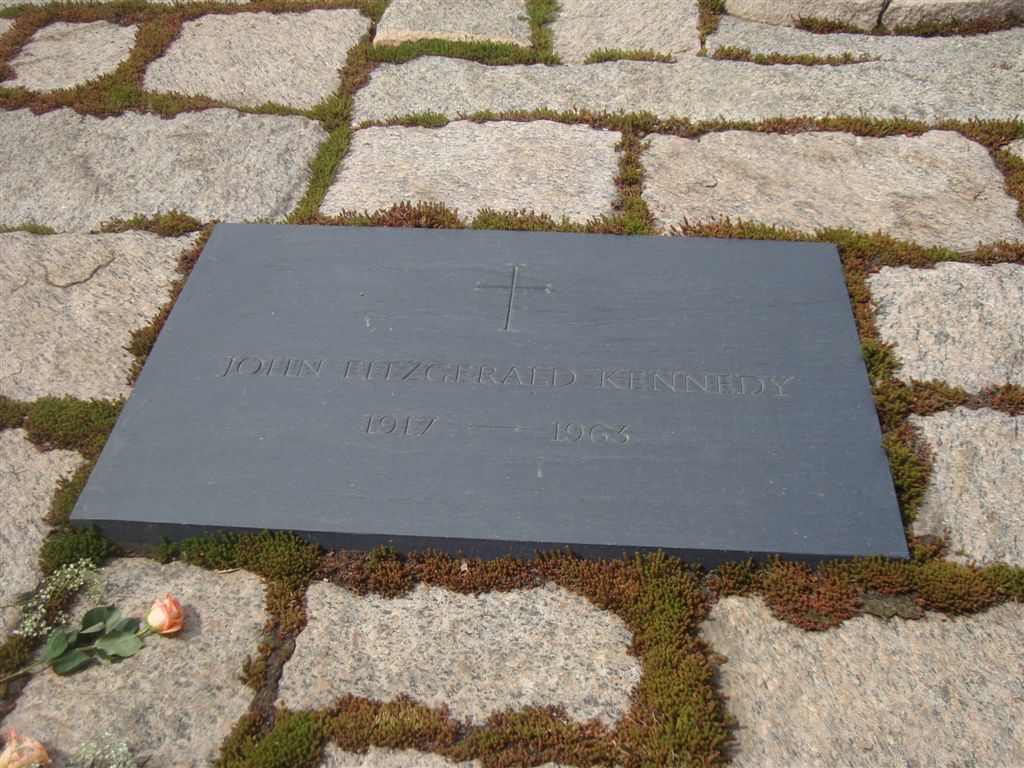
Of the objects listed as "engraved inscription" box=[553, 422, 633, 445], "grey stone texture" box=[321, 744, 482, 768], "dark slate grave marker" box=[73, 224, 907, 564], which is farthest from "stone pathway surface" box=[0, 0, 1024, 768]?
"engraved inscription" box=[553, 422, 633, 445]

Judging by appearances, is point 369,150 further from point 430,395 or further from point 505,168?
point 430,395

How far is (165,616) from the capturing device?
2.75m

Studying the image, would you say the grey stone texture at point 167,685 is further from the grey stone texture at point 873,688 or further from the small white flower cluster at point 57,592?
the grey stone texture at point 873,688

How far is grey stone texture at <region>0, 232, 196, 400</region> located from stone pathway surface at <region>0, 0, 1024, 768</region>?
0.02 m

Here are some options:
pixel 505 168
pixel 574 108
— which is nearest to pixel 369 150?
pixel 505 168

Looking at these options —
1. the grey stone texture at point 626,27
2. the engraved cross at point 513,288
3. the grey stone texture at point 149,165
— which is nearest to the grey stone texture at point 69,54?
the grey stone texture at point 149,165

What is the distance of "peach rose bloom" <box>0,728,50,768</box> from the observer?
2.36m

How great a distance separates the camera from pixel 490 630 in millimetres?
2809

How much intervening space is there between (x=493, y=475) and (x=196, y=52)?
4.12m

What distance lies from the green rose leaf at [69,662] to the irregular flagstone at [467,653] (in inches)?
24.2

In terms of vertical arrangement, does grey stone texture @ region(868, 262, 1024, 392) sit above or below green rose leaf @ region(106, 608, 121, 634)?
above

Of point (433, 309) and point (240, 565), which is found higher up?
point (433, 309)

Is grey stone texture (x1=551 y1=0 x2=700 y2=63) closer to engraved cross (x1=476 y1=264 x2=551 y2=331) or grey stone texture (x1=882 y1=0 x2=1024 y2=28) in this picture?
grey stone texture (x1=882 y1=0 x2=1024 y2=28)

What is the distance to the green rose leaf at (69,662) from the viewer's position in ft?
8.86
